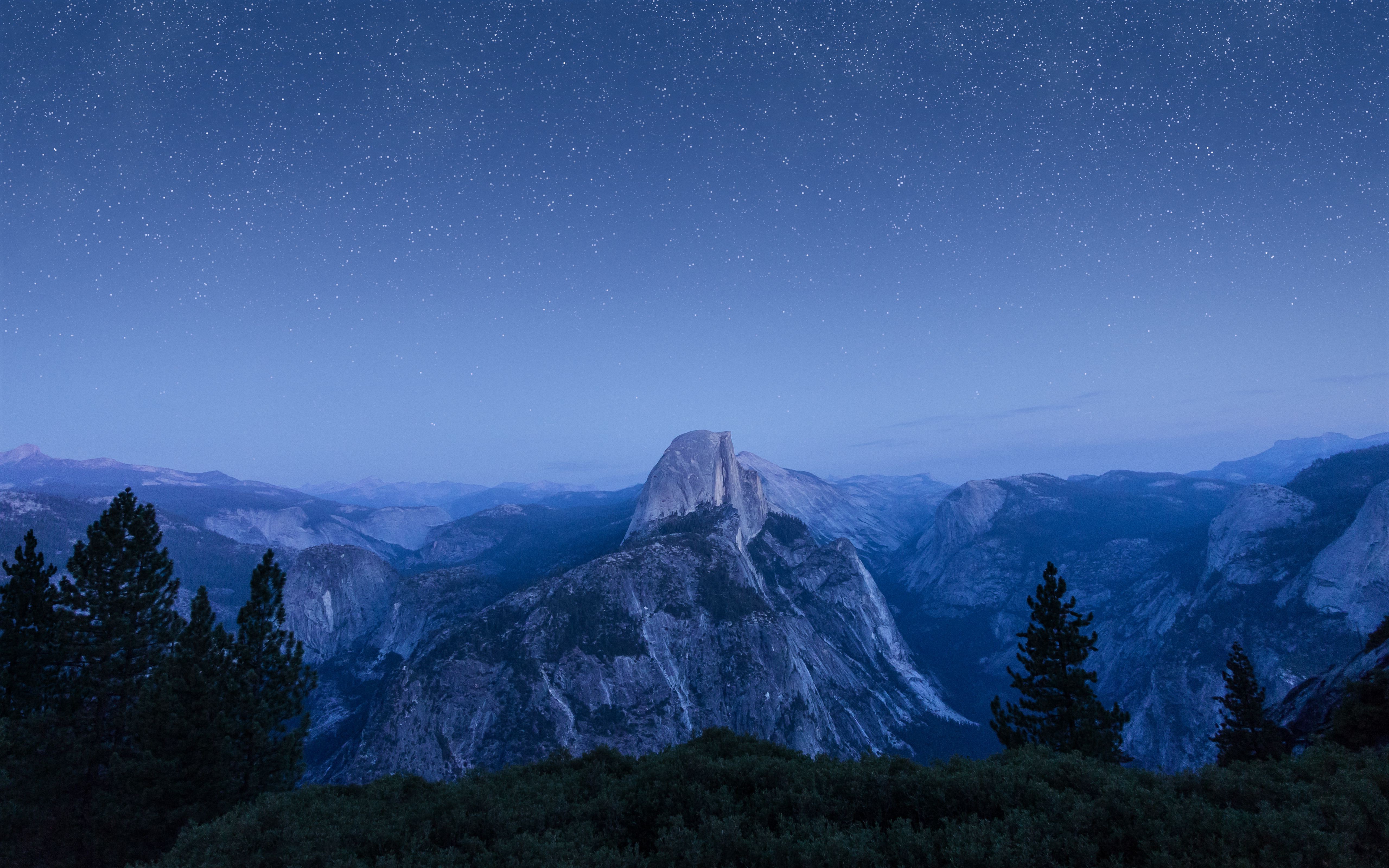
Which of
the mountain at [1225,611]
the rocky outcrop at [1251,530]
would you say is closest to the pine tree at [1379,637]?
the mountain at [1225,611]

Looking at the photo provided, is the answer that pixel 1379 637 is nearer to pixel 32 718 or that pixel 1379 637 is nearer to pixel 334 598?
pixel 32 718

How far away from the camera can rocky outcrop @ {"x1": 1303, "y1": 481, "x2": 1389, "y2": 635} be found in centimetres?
10325

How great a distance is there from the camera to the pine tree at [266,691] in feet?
91.5

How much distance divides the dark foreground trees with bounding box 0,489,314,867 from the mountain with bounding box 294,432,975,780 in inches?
1583

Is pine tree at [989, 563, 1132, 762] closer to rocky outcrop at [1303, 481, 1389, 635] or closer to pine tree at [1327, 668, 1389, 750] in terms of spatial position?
pine tree at [1327, 668, 1389, 750]

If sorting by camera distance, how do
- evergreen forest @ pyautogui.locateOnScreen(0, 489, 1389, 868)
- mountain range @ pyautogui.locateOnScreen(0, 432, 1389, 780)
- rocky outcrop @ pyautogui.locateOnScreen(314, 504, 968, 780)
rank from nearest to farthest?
1. evergreen forest @ pyautogui.locateOnScreen(0, 489, 1389, 868)
2. rocky outcrop @ pyautogui.locateOnScreen(314, 504, 968, 780)
3. mountain range @ pyautogui.locateOnScreen(0, 432, 1389, 780)

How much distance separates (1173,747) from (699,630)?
94544 millimetres

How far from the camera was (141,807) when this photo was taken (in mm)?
24891

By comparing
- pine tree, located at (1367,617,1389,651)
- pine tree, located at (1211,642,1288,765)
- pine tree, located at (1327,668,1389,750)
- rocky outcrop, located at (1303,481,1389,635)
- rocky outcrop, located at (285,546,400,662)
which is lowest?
rocky outcrop, located at (285,546,400,662)

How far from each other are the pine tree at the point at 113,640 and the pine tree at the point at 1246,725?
59.8m

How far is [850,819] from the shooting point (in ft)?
45.8

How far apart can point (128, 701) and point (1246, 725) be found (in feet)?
223

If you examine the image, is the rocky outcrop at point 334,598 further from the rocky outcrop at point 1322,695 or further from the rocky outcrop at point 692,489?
the rocky outcrop at point 1322,695

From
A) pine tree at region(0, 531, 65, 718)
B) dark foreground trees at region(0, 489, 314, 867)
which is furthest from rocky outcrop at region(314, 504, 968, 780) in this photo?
pine tree at region(0, 531, 65, 718)
